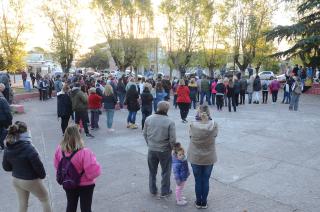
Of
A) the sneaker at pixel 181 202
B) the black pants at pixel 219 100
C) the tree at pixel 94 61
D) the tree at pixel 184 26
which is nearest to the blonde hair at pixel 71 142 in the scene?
the sneaker at pixel 181 202

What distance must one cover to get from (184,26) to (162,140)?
91.6 ft

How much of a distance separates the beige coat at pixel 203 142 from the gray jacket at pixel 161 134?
0.44 metres

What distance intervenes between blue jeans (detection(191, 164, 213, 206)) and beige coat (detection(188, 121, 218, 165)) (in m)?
0.11

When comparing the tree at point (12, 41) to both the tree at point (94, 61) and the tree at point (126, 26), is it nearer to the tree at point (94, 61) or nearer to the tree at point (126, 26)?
the tree at point (126, 26)

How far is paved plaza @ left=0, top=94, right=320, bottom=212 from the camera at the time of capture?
17.9ft

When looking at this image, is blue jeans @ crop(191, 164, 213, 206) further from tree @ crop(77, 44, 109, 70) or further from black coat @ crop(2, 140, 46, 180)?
tree @ crop(77, 44, 109, 70)

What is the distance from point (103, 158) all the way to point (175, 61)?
85.5 ft

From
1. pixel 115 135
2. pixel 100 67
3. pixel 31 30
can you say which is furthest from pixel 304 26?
pixel 100 67

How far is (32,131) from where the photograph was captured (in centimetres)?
1146

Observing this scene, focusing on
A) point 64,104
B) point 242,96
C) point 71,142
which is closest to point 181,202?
point 71,142

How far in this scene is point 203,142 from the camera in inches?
197

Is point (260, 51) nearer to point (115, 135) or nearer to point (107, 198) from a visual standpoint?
point (115, 135)

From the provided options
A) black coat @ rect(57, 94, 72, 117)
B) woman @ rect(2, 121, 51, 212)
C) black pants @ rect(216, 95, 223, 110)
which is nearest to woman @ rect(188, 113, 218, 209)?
woman @ rect(2, 121, 51, 212)

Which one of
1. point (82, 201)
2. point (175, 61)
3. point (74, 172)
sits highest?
point (175, 61)
